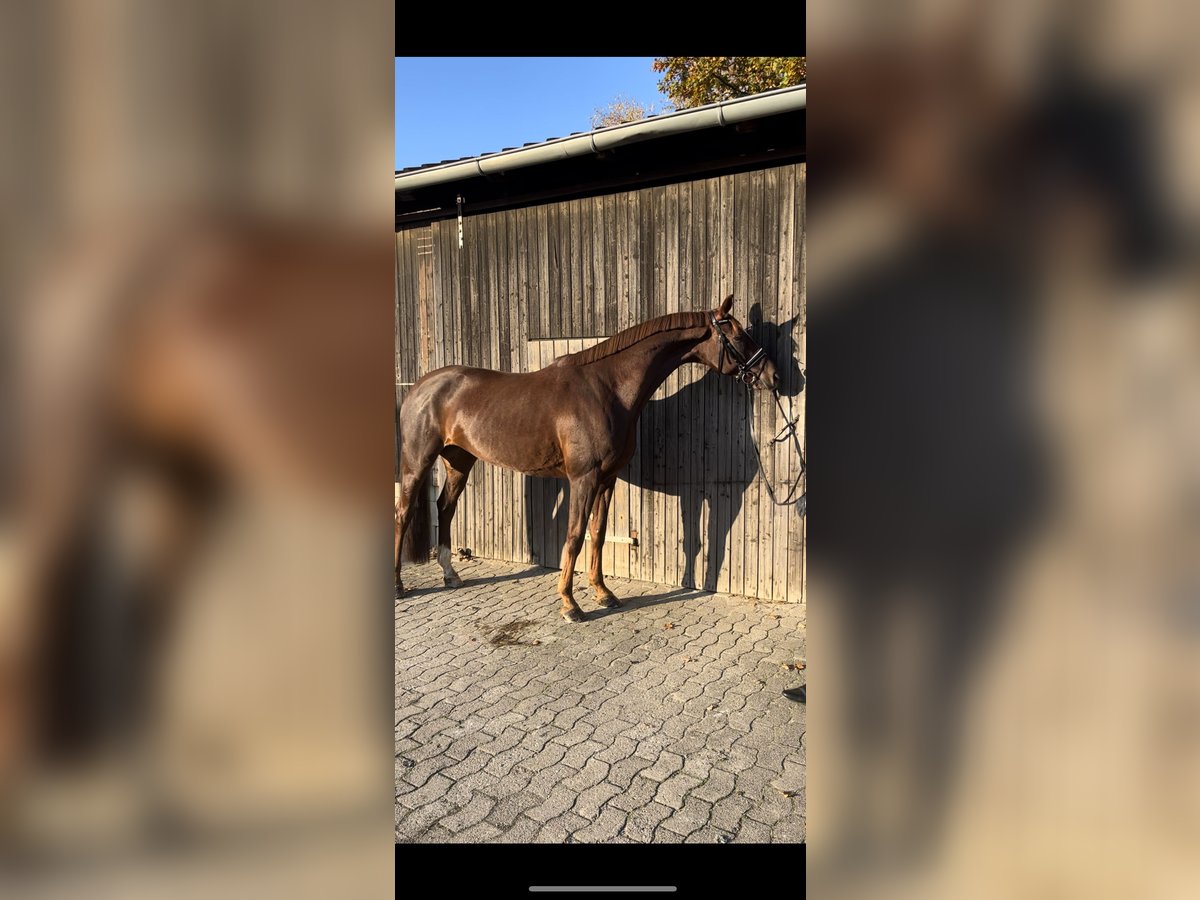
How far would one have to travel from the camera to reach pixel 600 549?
4.93 m

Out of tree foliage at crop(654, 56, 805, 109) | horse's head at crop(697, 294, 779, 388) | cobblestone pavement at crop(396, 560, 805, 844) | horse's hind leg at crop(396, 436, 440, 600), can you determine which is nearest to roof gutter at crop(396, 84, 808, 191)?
horse's head at crop(697, 294, 779, 388)

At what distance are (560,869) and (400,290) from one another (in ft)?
19.7

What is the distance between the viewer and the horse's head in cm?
457

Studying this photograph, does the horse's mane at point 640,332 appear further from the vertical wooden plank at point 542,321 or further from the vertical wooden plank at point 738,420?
the vertical wooden plank at point 542,321

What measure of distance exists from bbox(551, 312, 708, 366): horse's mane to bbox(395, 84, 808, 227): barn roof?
121 centimetres

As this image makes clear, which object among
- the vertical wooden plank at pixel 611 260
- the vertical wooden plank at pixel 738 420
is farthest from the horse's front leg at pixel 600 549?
the vertical wooden plank at pixel 611 260
